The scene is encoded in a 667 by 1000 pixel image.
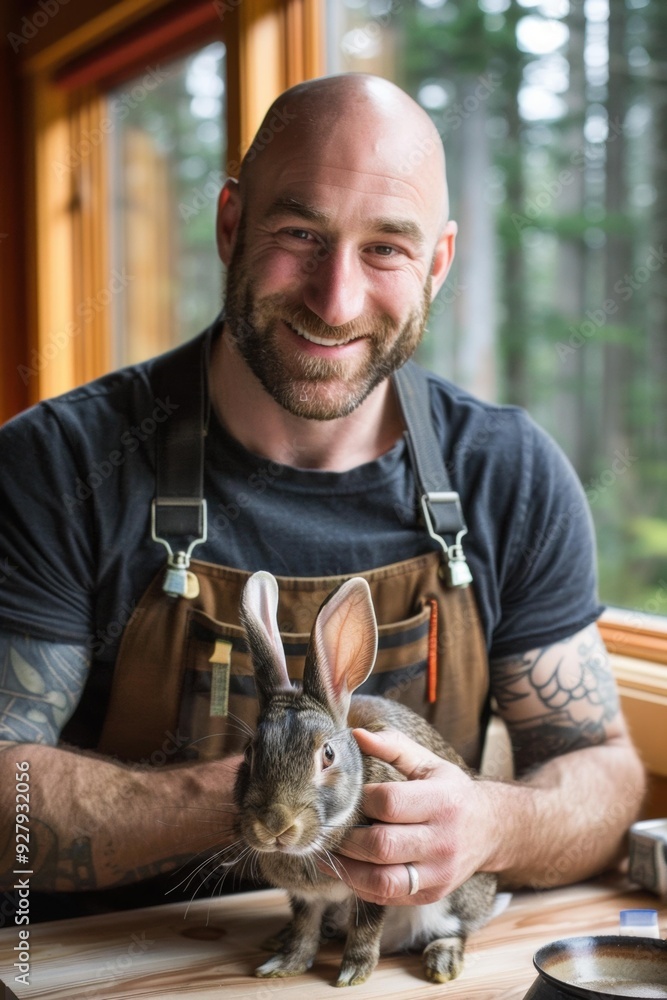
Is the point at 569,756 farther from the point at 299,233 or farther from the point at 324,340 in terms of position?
the point at 299,233

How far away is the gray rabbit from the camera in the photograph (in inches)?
46.9

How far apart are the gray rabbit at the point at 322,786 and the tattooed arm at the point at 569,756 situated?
0.86 feet

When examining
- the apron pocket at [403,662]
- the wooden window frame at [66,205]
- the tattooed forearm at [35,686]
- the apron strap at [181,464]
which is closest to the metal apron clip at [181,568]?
the apron strap at [181,464]

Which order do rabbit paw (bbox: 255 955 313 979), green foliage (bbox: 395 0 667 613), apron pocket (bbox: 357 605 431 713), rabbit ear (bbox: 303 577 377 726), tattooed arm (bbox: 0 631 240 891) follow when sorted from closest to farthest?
1. rabbit ear (bbox: 303 577 377 726)
2. rabbit paw (bbox: 255 955 313 979)
3. tattooed arm (bbox: 0 631 240 891)
4. apron pocket (bbox: 357 605 431 713)
5. green foliage (bbox: 395 0 667 613)

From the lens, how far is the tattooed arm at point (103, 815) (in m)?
1.57

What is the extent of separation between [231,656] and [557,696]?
1.89ft

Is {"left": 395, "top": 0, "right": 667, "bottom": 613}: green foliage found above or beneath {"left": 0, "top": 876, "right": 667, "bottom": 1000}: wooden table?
above

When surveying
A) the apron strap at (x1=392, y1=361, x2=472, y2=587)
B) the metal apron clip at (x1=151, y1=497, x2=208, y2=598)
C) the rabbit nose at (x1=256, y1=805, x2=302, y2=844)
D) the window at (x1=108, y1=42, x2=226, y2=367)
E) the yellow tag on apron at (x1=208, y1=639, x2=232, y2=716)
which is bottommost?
the rabbit nose at (x1=256, y1=805, x2=302, y2=844)

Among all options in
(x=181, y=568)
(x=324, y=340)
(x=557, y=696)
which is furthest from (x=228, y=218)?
(x=557, y=696)

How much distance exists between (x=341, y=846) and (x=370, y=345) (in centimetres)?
77

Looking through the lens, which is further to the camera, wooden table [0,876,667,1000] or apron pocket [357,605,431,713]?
apron pocket [357,605,431,713]

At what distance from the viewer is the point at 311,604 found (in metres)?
1.67

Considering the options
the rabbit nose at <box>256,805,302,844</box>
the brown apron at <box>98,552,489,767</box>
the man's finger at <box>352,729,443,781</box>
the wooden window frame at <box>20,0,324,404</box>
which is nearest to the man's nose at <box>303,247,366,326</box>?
the brown apron at <box>98,552,489,767</box>

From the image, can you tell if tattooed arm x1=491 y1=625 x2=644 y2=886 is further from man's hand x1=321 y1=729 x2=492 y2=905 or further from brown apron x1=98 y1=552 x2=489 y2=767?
man's hand x1=321 y1=729 x2=492 y2=905
